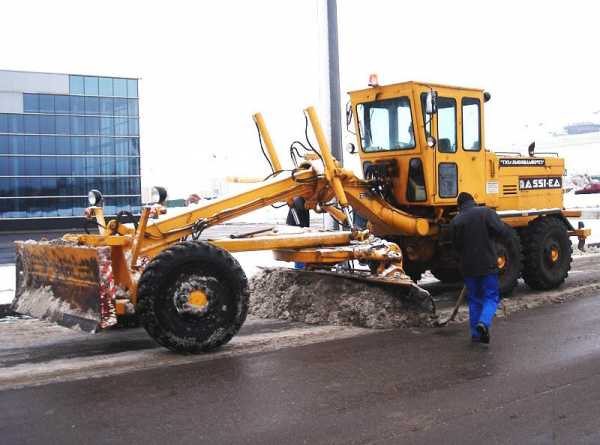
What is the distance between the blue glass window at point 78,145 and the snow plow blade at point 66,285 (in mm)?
35111

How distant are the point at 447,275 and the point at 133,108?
33.9m

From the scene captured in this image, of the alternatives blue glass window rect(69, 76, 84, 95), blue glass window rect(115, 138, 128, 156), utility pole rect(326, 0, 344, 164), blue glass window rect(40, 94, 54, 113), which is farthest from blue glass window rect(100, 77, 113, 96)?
utility pole rect(326, 0, 344, 164)

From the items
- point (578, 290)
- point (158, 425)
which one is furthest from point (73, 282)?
point (578, 290)

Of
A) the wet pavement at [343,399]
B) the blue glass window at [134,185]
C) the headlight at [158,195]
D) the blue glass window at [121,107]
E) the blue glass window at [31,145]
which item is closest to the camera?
the wet pavement at [343,399]

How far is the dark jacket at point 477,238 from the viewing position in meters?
7.99

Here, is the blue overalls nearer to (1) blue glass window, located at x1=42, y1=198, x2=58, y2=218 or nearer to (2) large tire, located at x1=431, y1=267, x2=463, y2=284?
(2) large tire, located at x1=431, y1=267, x2=463, y2=284

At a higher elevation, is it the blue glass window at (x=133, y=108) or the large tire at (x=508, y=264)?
the blue glass window at (x=133, y=108)

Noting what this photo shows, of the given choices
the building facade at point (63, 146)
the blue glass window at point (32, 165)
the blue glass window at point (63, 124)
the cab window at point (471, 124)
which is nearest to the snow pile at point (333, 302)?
the cab window at point (471, 124)

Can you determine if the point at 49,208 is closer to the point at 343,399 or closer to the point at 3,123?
the point at 3,123

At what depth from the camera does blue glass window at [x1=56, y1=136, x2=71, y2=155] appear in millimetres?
41969

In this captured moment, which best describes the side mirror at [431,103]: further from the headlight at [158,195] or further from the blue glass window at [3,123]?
the blue glass window at [3,123]

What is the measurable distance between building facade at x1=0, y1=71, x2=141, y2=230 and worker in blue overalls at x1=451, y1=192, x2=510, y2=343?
117ft

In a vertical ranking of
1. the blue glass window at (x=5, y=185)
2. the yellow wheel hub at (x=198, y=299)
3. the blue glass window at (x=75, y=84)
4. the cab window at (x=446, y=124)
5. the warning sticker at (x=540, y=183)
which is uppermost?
the blue glass window at (x=75, y=84)

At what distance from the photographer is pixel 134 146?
43656mm
